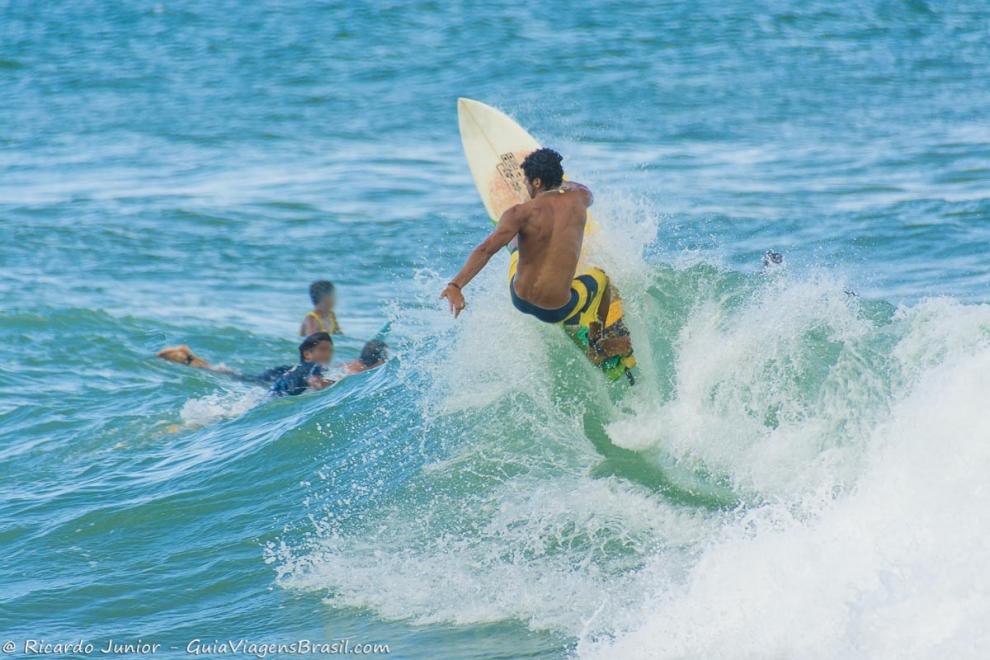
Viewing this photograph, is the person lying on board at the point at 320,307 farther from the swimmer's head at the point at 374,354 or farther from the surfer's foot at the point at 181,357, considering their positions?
the surfer's foot at the point at 181,357

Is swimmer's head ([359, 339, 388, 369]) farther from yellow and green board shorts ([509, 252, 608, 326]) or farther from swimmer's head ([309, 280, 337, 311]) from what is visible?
yellow and green board shorts ([509, 252, 608, 326])

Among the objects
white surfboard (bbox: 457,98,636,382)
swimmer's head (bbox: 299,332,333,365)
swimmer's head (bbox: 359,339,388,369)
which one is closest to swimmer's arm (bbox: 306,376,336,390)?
swimmer's head (bbox: 299,332,333,365)

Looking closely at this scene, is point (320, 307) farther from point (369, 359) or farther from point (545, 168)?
point (545, 168)

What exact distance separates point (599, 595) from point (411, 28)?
75.0ft

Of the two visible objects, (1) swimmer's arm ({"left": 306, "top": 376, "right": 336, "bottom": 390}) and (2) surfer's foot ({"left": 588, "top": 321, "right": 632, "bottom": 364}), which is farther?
(1) swimmer's arm ({"left": 306, "top": 376, "right": 336, "bottom": 390})

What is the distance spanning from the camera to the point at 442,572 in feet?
21.9

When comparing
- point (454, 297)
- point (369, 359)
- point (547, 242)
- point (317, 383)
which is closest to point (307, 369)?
point (317, 383)

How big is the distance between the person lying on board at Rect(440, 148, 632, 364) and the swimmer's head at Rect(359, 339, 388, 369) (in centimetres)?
342

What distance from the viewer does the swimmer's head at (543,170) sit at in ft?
24.4

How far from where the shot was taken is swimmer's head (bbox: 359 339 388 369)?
11.0 m

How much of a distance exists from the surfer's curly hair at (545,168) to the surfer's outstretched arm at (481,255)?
12.3 inches

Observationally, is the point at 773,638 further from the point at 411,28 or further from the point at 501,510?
the point at 411,28

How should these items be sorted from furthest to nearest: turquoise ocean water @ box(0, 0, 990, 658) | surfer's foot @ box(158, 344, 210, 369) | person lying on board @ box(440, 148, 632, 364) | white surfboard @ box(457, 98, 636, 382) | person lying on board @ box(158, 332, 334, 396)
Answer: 1. surfer's foot @ box(158, 344, 210, 369)
2. person lying on board @ box(158, 332, 334, 396)
3. white surfboard @ box(457, 98, 636, 382)
4. person lying on board @ box(440, 148, 632, 364)
5. turquoise ocean water @ box(0, 0, 990, 658)

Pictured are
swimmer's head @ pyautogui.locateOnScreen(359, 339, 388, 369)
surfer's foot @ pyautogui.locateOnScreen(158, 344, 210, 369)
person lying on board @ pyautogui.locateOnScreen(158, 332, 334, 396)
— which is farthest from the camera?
swimmer's head @ pyautogui.locateOnScreen(359, 339, 388, 369)
